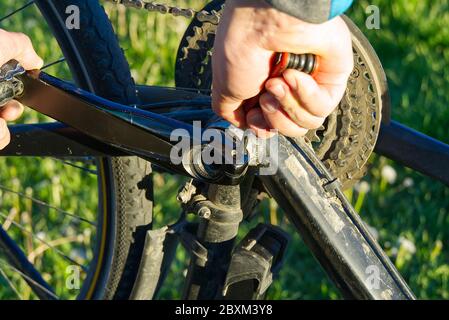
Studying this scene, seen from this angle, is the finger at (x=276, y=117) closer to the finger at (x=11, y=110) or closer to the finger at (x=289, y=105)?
the finger at (x=289, y=105)

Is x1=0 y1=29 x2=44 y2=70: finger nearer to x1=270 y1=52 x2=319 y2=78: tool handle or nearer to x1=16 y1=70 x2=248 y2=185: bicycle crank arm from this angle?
x1=16 y1=70 x2=248 y2=185: bicycle crank arm

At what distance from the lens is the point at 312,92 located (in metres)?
1.58

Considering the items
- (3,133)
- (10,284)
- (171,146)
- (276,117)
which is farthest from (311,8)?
(10,284)

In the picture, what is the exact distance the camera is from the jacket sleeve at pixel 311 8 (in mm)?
1431

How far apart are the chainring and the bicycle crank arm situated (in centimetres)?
26

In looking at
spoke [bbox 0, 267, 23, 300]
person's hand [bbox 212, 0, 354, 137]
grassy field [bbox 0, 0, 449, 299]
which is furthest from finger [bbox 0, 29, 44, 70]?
grassy field [bbox 0, 0, 449, 299]

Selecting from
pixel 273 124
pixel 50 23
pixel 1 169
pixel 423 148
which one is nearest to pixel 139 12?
pixel 1 169

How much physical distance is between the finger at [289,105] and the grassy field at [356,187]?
1.53 meters

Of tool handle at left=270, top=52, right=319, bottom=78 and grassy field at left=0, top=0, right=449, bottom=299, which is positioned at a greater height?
tool handle at left=270, top=52, right=319, bottom=78

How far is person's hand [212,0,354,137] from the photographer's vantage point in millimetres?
1477

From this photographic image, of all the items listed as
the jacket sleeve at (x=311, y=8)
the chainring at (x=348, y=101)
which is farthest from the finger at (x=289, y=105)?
the chainring at (x=348, y=101)
